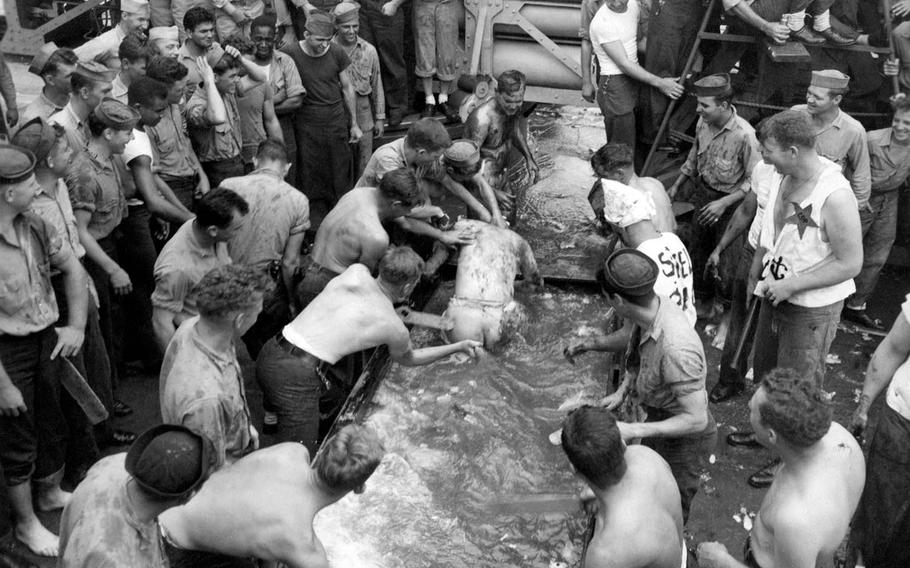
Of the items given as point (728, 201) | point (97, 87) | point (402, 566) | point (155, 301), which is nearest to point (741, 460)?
point (728, 201)

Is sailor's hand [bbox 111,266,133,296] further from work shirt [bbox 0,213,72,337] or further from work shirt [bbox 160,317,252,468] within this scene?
work shirt [bbox 160,317,252,468]

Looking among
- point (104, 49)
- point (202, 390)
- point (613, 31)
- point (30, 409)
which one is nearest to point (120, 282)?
point (30, 409)

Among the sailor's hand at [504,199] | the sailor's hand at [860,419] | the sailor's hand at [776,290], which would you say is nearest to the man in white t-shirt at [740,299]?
the sailor's hand at [776,290]

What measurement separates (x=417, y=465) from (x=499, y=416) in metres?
0.72

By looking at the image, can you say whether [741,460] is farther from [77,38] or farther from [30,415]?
[77,38]

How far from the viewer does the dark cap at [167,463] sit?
274cm

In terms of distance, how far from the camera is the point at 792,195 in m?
4.87

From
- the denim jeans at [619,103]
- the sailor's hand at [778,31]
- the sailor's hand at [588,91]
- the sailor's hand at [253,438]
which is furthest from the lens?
the sailor's hand at [588,91]

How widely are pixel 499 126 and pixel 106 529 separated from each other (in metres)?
5.39

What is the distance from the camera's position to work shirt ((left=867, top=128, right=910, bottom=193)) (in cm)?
652

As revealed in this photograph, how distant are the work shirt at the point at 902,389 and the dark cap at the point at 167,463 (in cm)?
299

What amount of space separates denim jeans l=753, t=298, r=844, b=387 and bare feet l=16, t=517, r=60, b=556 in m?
4.11

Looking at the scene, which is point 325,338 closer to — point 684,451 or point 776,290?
point 684,451

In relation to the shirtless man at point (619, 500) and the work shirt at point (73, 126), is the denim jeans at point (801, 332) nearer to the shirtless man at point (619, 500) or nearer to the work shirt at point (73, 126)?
the shirtless man at point (619, 500)
